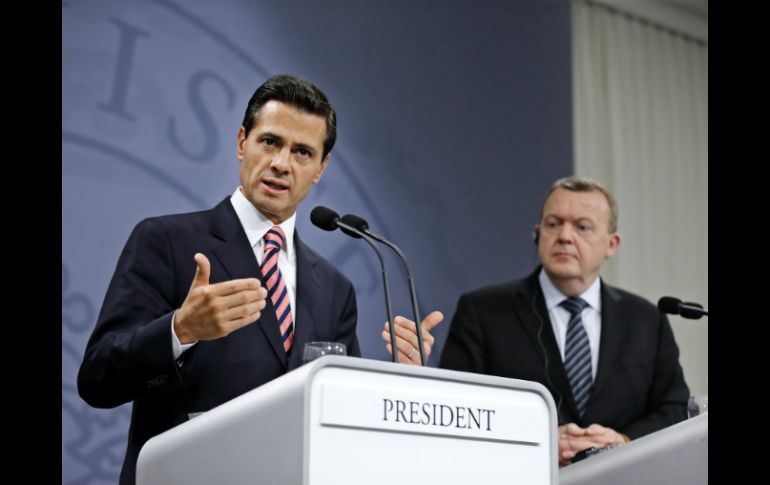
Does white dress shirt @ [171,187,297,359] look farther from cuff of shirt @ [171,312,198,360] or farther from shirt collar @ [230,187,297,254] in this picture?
cuff of shirt @ [171,312,198,360]

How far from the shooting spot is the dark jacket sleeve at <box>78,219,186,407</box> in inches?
81.5

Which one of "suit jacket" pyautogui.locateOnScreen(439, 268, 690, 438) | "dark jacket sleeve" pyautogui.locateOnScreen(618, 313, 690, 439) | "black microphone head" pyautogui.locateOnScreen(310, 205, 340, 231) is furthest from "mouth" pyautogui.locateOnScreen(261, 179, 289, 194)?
"dark jacket sleeve" pyautogui.locateOnScreen(618, 313, 690, 439)

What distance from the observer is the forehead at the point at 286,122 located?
271 cm

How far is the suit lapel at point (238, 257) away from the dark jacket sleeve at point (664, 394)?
157 cm

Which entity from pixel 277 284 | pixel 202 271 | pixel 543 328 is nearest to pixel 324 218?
pixel 277 284

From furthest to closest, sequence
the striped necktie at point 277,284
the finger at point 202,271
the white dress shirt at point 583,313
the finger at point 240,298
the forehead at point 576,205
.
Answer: the forehead at point 576,205 < the white dress shirt at point 583,313 < the striped necktie at point 277,284 < the finger at point 202,271 < the finger at point 240,298

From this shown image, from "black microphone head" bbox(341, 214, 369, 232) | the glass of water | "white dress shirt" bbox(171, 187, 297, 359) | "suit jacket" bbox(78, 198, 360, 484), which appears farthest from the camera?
the glass of water

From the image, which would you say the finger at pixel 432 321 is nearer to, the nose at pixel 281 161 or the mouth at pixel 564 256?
the nose at pixel 281 161

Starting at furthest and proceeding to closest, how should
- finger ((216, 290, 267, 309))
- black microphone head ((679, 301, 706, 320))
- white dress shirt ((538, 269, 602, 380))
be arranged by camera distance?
white dress shirt ((538, 269, 602, 380)), black microphone head ((679, 301, 706, 320)), finger ((216, 290, 267, 309))

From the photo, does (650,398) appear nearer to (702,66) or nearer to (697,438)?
(697,438)

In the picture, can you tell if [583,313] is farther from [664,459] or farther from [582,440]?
[664,459]

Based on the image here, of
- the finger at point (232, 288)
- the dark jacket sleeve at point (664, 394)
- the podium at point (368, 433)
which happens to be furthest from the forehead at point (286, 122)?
the dark jacket sleeve at point (664, 394)

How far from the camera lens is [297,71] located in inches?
162

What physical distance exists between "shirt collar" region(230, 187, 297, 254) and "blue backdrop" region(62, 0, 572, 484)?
1.07m
